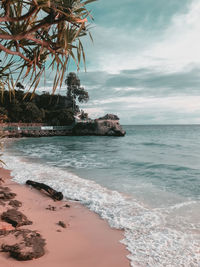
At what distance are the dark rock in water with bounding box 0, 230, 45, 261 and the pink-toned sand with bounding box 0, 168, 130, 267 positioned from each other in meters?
0.08

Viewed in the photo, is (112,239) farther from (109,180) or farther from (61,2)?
(109,180)

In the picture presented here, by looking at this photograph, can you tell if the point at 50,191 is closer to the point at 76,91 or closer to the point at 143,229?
the point at 143,229

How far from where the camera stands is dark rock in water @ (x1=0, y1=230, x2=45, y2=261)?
3.42 meters

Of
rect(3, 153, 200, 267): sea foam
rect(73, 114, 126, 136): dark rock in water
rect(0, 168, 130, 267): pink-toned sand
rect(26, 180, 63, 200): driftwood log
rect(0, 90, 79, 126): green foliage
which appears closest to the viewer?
rect(0, 168, 130, 267): pink-toned sand

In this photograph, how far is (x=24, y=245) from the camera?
3.63 m

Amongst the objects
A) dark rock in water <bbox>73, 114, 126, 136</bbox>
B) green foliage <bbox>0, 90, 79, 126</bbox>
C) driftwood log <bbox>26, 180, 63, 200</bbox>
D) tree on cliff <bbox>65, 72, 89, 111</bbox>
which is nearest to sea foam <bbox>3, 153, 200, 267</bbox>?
driftwood log <bbox>26, 180, 63, 200</bbox>

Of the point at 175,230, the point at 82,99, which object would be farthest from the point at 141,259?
the point at 82,99

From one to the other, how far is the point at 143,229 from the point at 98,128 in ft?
167

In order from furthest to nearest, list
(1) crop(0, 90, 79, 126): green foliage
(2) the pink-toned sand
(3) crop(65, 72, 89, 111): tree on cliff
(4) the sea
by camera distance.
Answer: (3) crop(65, 72, 89, 111): tree on cliff < (1) crop(0, 90, 79, 126): green foliage < (4) the sea < (2) the pink-toned sand

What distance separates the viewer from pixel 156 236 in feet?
15.1

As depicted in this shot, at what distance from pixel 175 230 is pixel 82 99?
68484mm

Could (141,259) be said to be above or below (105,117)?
below

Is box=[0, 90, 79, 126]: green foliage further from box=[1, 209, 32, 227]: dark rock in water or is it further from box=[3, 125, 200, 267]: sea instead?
box=[1, 209, 32, 227]: dark rock in water

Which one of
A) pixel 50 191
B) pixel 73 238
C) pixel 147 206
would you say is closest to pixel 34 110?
pixel 50 191
